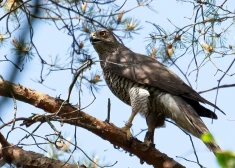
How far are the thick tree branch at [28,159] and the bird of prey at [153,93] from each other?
3.45 feet

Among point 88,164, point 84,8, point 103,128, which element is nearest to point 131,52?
point 84,8

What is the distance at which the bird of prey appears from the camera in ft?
13.8

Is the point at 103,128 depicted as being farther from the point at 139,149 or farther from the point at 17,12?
the point at 17,12

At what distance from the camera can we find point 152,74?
14.9ft

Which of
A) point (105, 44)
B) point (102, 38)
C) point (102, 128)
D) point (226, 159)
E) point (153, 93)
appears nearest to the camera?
point (226, 159)

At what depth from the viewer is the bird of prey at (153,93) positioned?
420cm

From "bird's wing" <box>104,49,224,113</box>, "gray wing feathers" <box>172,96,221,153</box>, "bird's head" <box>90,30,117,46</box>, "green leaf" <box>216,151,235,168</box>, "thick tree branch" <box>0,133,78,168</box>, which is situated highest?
"bird's head" <box>90,30,117,46</box>

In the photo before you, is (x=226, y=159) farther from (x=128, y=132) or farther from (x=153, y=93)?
(x=153, y=93)

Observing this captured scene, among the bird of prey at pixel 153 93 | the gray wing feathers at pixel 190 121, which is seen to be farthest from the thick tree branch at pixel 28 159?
the gray wing feathers at pixel 190 121

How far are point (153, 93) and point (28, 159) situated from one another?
1.80 meters

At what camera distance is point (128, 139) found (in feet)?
11.4

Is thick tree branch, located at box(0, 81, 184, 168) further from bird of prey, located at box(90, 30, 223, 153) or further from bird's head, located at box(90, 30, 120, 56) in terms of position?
bird's head, located at box(90, 30, 120, 56)

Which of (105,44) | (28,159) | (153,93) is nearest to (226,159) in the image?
(28,159)

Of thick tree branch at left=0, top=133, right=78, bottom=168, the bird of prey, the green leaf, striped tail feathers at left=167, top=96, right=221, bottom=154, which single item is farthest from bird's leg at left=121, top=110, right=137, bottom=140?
the green leaf
